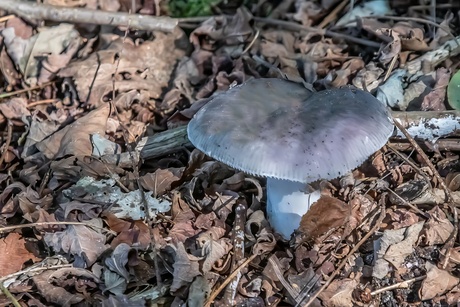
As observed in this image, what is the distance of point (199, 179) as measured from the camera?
2.95m

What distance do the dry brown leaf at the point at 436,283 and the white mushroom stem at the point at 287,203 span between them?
23.5 inches

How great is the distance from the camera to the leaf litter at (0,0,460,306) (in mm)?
2432

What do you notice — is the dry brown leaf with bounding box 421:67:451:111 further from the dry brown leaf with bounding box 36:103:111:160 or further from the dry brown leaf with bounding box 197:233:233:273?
the dry brown leaf with bounding box 36:103:111:160

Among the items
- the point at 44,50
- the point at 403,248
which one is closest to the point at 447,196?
the point at 403,248

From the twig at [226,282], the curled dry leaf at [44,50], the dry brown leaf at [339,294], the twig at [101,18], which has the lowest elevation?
the dry brown leaf at [339,294]

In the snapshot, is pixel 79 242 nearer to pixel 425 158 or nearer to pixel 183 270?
pixel 183 270

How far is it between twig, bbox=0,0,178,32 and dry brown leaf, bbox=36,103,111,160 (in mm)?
821

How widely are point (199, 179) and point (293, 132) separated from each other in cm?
90

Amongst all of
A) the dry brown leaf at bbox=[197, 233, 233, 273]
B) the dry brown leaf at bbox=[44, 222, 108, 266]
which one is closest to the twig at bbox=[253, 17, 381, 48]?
the dry brown leaf at bbox=[197, 233, 233, 273]

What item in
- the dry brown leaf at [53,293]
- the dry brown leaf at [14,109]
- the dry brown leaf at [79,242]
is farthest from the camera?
the dry brown leaf at [14,109]

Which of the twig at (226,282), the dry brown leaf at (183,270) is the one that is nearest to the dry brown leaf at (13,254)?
the dry brown leaf at (183,270)

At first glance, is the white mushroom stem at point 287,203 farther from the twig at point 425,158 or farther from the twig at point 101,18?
the twig at point 101,18

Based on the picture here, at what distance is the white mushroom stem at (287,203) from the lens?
250 cm

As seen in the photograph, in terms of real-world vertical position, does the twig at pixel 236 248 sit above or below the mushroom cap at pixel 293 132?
below
